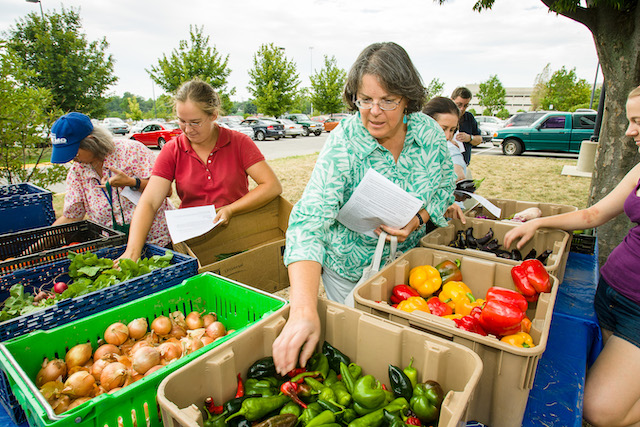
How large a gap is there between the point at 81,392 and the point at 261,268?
4.49 ft

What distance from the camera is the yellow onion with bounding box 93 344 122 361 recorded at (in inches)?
56.3

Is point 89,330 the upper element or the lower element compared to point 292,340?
lower

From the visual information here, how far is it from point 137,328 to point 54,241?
4.95 feet

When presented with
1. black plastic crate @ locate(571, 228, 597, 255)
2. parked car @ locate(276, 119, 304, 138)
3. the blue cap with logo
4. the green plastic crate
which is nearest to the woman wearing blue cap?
the blue cap with logo

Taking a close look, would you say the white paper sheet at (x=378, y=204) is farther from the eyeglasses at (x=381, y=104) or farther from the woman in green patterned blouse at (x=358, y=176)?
the eyeglasses at (x=381, y=104)

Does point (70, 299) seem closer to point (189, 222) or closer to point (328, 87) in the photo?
point (189, 222)

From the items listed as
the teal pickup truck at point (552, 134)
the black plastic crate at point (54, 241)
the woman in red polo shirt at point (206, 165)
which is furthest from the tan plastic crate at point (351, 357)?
the teal pickup truck at point (552, 134)

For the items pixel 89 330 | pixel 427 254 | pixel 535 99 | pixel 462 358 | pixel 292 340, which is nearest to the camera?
pixel 462 358

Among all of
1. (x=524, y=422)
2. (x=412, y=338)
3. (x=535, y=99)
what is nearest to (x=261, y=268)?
(x=412, y=338)

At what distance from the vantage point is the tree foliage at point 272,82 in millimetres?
27938

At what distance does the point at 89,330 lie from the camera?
1.50 m

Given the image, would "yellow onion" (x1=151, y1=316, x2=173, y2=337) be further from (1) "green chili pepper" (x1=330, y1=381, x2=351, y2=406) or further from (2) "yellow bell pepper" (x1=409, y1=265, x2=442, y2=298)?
(2) "yellow bell pepper" (x1=409, y1=265, x2=442, y2=298)

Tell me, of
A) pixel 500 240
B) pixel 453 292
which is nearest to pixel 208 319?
pixel 453 292

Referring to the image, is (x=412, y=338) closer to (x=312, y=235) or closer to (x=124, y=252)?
(x=312, y=235)
